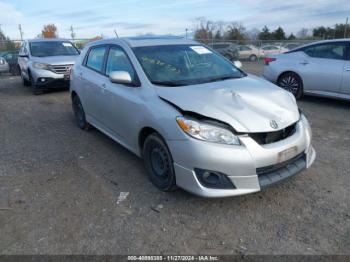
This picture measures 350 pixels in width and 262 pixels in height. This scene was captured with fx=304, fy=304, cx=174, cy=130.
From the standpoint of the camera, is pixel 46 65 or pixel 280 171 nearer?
pixel 280 171

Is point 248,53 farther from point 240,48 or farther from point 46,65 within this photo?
point 46,65

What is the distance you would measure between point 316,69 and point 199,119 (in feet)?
17.1

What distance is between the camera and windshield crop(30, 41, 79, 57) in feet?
32.8

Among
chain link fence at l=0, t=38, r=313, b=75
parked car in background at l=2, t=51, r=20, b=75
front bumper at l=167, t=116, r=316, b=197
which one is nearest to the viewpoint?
front bumper at l=167, t=116, r=316, b=197

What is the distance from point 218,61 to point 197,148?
1981 mm

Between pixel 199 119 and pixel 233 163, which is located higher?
pixel 199 119

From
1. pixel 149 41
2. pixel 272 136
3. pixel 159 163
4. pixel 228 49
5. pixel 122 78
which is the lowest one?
pixel 159 163

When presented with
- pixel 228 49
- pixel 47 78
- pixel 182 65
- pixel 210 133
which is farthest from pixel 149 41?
pixel 228 49

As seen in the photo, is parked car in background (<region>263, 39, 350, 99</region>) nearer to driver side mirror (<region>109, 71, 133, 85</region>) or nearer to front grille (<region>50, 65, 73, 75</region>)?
driver side mirror (<region>109, 71, 133, 85</region>)

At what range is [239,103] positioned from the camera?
314 cm

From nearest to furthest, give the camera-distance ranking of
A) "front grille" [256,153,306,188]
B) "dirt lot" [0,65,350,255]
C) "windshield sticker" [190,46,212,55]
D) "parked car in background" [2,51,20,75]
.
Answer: "dirt lot" [0,65,350,255]
"front grille" [256,153,306,188]
"windshield sticker" [190,46,212,55]
"parked car in background" [2,51,20,75]

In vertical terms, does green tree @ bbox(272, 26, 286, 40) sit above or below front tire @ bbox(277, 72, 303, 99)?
above

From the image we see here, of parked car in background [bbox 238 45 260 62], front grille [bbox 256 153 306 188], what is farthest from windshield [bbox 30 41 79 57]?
parked car in background [bbox 238 45 260 62]

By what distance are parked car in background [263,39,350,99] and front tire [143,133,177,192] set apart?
5.10m
